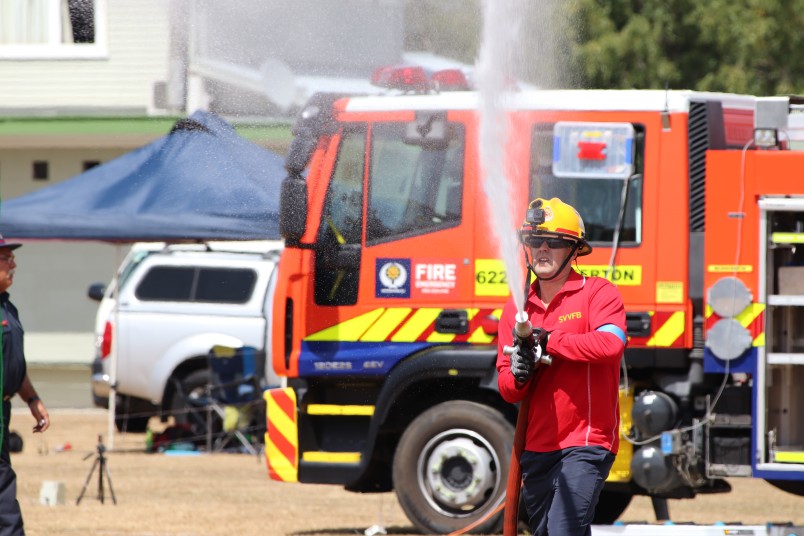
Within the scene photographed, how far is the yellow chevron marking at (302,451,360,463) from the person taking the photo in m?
9.94

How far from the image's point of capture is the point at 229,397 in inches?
630

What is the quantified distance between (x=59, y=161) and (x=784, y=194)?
17.6m

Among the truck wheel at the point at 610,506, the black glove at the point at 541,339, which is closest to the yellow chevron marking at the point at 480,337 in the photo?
the truck wheel at the point at 610,506

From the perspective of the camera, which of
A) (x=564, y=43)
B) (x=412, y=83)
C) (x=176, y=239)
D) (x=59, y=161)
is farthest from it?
(x=59, y=161)

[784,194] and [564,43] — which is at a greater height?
[564,43]

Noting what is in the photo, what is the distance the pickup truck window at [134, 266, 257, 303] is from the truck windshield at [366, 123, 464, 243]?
7365 mm

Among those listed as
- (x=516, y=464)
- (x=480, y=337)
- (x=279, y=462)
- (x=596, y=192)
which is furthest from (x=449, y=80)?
(x=516, y=464)

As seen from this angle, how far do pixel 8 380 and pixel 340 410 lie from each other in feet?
9.84

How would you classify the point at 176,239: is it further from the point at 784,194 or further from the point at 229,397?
the point at 784,194

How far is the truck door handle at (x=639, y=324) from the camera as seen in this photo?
936 centimetres

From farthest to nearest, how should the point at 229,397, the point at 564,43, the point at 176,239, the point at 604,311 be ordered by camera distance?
the point at 229,397, the point at 176,239, the point at 564,43, the point at 604,311

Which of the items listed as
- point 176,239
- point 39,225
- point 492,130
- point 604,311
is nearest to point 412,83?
point 492,130

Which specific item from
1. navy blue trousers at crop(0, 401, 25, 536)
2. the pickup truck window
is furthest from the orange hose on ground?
the pickup truck window

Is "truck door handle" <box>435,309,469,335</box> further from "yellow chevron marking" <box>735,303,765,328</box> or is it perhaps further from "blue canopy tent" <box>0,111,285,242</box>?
"blue canopy tent" <box>0,111,285,242</box>
